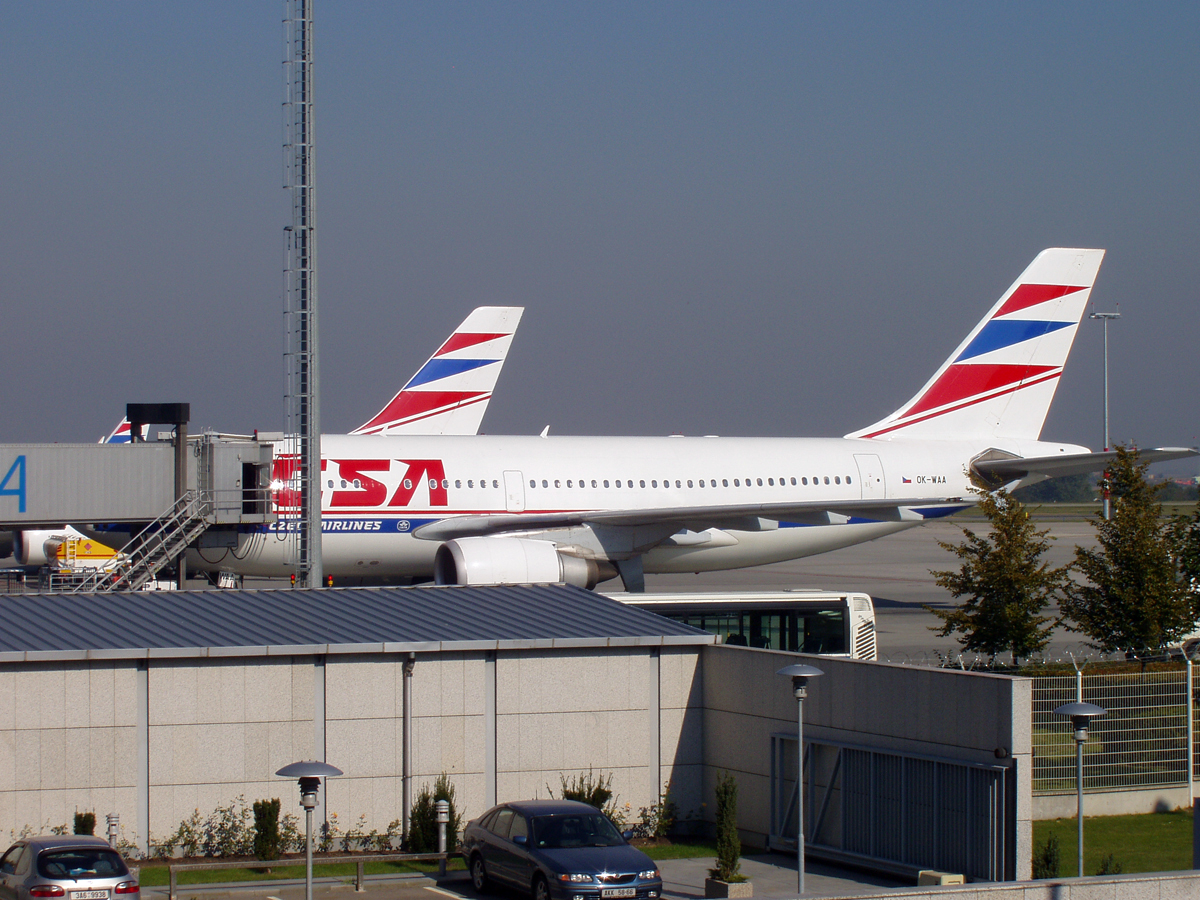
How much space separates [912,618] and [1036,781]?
70.1ft

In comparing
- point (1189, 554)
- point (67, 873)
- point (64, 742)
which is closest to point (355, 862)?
point (64, 742)

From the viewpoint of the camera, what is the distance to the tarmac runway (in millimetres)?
35562

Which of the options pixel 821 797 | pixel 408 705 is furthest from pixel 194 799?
pixel 821 797

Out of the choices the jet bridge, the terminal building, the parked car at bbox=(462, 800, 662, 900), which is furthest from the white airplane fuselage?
the parked car at bbox=(462, 800, 662, 900)

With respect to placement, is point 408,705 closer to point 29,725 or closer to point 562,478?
point 29,725

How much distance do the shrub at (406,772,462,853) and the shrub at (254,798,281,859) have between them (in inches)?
73.8

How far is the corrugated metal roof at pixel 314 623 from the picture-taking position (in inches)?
743

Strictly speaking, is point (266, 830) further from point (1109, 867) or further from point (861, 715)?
point (1109, 867)

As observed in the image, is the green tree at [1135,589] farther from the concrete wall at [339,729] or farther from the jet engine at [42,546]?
the jet engine at [42,546]

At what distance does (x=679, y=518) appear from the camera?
34875 millimetres

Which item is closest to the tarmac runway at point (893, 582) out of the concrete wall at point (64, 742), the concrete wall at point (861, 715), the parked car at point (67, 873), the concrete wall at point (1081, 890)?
the concrete wall at point (861, 715)

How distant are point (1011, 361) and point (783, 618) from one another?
18.7 metres

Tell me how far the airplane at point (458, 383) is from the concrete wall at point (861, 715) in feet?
137

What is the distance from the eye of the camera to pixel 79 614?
20.5 metres
